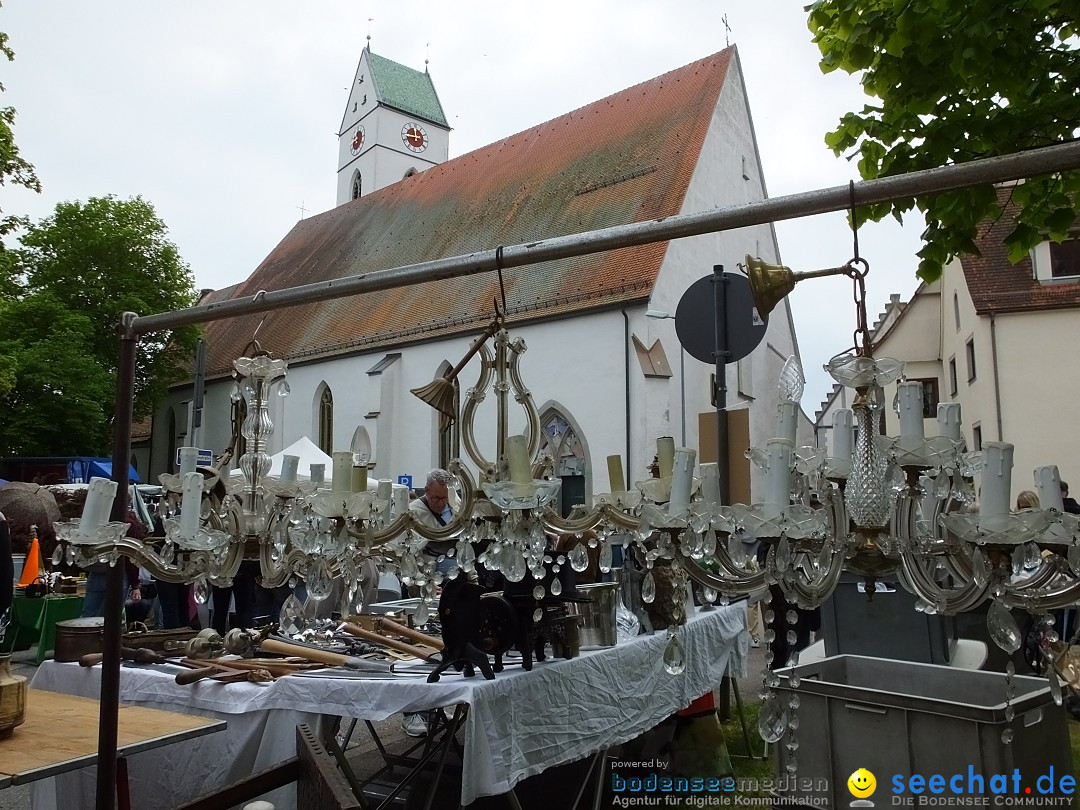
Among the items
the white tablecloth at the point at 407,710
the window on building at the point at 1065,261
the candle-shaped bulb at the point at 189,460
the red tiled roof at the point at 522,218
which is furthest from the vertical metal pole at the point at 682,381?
the candle-shaped bulb at the point at 189,460

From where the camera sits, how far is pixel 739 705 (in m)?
4.98

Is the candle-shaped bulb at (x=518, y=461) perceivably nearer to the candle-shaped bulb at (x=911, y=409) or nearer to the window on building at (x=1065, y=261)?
the candle-shaped bulb at (x=911, y=409)

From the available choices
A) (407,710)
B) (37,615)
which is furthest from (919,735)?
(37,615)

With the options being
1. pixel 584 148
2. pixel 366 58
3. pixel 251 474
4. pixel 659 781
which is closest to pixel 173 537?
pixel 251 474

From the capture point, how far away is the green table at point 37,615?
7.44 metres

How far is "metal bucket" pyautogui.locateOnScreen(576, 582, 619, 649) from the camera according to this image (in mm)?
3770

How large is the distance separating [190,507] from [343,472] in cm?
37

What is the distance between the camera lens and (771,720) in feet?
5.14

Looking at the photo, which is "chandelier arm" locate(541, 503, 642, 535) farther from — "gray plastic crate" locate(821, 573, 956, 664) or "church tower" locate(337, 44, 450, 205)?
"church tower" locate(337, 44, 450, 205)

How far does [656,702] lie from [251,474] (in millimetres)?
2506

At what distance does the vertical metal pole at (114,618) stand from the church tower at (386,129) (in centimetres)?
3152

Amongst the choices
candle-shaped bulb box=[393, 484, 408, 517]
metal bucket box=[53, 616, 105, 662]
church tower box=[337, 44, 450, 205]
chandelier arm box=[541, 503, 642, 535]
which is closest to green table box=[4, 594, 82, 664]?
metal bucket box=[53, 616, 105, 662]

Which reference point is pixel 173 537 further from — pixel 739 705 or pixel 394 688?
pixel 739 705

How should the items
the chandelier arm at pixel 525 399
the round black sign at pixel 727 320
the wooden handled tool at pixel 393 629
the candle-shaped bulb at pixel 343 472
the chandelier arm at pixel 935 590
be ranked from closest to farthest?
the chandelier arm at pixel 935 590 < the chandelier arm at pixel 525 399 < the candle-shaped bulb at pixel 343 472 < the wooden handled tool at pixel 393 629 < the round black sign at pixel 727 320
